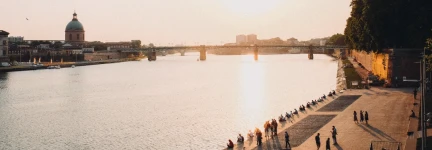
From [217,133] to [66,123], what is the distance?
53.2ft

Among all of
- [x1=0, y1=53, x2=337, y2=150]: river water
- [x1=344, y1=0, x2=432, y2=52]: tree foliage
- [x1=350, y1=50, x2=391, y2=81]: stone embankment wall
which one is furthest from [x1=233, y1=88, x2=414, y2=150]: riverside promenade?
[x1=350, y1=50, x2=391, y2=81]: stone embankment wall

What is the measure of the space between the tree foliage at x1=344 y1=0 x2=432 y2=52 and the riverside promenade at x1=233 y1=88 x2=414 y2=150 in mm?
9027

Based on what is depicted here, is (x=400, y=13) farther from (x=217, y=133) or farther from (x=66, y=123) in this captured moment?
(x=66, y=123)

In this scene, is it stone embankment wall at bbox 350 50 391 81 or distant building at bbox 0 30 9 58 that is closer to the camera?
stone embankment wall at bbox 350 50 391 81

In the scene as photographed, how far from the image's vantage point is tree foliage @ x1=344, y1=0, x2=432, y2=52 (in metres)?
63.8

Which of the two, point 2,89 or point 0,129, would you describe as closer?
point 0,129

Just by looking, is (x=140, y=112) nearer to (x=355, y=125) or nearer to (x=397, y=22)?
(x=355, y=125)

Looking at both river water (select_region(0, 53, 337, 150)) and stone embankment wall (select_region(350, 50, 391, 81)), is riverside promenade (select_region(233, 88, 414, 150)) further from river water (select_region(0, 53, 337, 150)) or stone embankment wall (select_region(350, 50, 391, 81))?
stone embankment wall (select_region(350, 50, 391, 81))

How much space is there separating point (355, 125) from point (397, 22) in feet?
97.1

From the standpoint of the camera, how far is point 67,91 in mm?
88438

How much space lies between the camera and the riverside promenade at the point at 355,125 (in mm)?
35312

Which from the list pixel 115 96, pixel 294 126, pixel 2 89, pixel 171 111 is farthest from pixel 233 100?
pixel 2 89

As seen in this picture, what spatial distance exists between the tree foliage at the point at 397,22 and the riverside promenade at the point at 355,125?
29.6 feet

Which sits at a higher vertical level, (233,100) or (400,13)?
(400,13)
